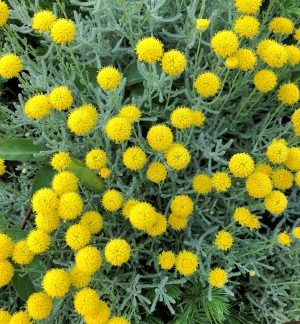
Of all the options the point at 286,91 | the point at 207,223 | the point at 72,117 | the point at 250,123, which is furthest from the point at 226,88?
the point at 72,117

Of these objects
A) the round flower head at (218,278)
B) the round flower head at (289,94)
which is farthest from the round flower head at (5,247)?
the round flower head at (289,94)

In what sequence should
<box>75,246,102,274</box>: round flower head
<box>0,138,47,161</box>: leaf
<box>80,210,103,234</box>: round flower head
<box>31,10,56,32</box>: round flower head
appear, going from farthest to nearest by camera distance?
1. <box>0,138,47,161</box>: leaf
2. <box>31,10,56,32</box>: round flower head
3. <box>80,210,103,234</box>: round flower head
4. <box>75,246,102,274</box>: round flower head

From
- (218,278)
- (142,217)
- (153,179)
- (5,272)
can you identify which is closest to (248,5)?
(153,179)

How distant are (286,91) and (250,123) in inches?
11.0

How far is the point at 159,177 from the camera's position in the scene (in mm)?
1296

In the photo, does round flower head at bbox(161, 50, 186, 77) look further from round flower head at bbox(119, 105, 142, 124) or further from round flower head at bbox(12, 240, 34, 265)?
round flower head at bbox(12, 240, 34, 265)

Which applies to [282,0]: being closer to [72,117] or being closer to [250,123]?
[250,123]

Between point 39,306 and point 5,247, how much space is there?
18 centimetres

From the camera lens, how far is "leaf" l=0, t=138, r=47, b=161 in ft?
4.98

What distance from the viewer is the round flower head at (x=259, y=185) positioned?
1.25m

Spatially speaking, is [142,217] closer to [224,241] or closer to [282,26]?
[224,241]

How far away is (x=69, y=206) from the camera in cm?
119

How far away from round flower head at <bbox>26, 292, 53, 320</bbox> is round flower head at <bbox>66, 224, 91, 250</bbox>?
16 centimetres

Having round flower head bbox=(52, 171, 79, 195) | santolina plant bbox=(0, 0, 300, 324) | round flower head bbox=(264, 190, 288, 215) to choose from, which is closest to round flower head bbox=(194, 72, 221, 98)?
santolina plant bbox=(0, 0, 300, 324)
